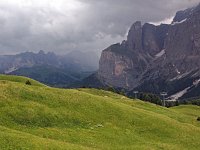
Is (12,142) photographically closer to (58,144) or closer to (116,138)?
(58,144)

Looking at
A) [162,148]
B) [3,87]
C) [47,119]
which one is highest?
[3,87]

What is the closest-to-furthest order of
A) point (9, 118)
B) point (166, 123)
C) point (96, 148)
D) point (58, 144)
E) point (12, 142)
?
1. point (12, 142)
2. point (58, 144)
3. point (96, 148)
4. point (9, 118)
5. point (166, 123)

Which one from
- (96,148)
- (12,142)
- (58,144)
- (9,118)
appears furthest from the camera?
(9,118)

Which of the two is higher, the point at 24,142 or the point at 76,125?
the point at 76,125

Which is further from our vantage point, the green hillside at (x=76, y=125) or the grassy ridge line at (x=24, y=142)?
the green hillside at (x=76, y=125)

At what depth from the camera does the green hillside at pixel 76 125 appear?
47.8 meters

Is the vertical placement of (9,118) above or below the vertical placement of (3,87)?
below

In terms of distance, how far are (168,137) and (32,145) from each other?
28.7 metres

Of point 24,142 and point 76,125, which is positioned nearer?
point 24,142

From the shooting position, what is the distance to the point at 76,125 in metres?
59.1

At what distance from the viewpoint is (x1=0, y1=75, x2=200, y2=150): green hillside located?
47.8 meters

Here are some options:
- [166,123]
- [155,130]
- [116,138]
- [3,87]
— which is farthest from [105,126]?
[3,87]

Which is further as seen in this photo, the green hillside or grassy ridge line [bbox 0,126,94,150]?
the green hillside

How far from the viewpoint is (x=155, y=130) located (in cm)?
6531
